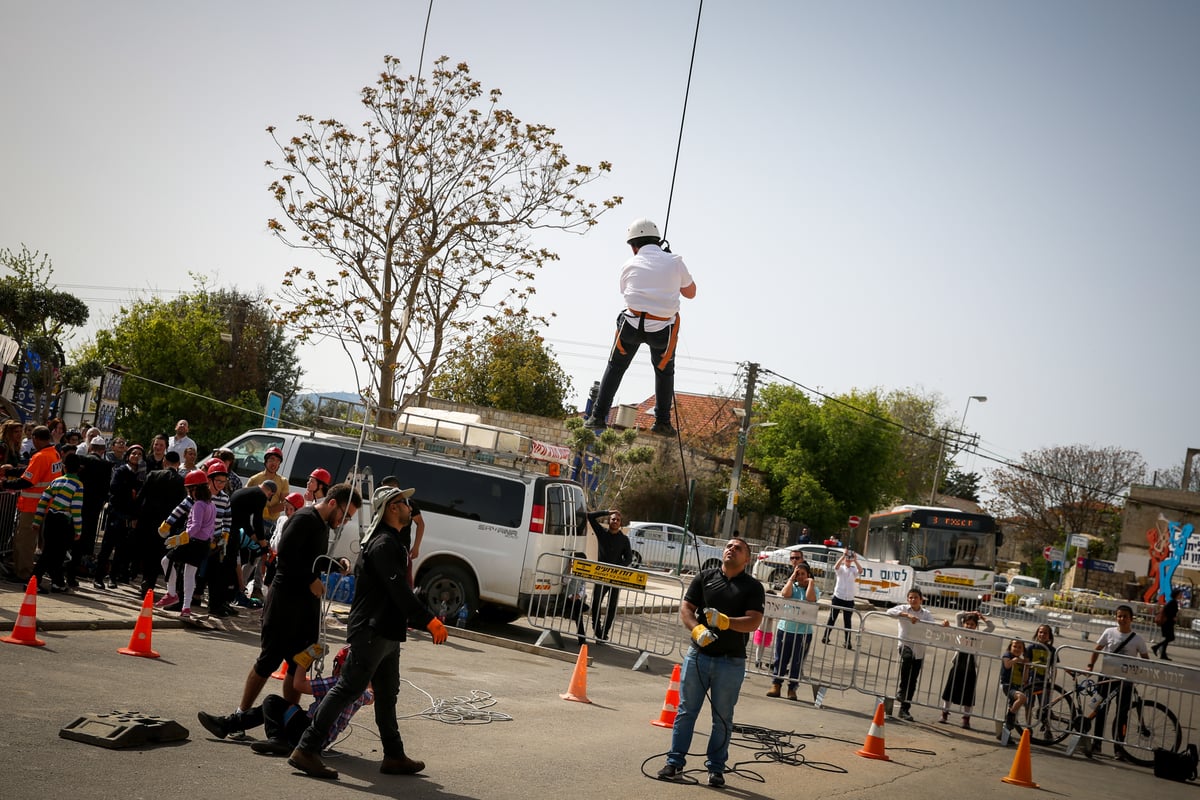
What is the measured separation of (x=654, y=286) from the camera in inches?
350

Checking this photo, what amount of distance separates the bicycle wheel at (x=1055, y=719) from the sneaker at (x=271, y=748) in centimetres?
952

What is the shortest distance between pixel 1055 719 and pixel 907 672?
5.94ft

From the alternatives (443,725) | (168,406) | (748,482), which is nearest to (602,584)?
(443,725)

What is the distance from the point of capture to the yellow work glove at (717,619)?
7750mm

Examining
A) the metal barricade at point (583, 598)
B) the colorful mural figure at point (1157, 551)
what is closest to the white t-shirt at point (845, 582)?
the metal barricade at point (583, 598)

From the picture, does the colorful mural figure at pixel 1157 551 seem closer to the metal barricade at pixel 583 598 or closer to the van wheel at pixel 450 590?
the metal barricade at pixel 583 598

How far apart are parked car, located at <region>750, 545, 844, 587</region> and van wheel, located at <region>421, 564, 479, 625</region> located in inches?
801

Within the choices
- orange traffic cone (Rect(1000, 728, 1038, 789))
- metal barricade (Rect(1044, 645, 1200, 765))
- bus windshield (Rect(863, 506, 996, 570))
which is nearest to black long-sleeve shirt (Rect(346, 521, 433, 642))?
orange traffic cone (Rect(1000, 728, 1038, 789))

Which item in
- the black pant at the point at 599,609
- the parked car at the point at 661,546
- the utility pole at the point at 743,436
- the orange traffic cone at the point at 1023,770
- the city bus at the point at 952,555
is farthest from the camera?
the utility pole at the point at 743,436

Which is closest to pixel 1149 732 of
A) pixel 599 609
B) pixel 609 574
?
pixel 609 574

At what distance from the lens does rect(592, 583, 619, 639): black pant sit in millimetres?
14930

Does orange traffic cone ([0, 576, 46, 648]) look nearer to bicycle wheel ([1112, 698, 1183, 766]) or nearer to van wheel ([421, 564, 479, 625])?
van wheel ([421, 564, 479, 625])

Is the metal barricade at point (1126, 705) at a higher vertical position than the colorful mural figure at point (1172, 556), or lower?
lower

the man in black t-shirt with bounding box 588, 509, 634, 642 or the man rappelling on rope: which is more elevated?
the man rappelling on rope
